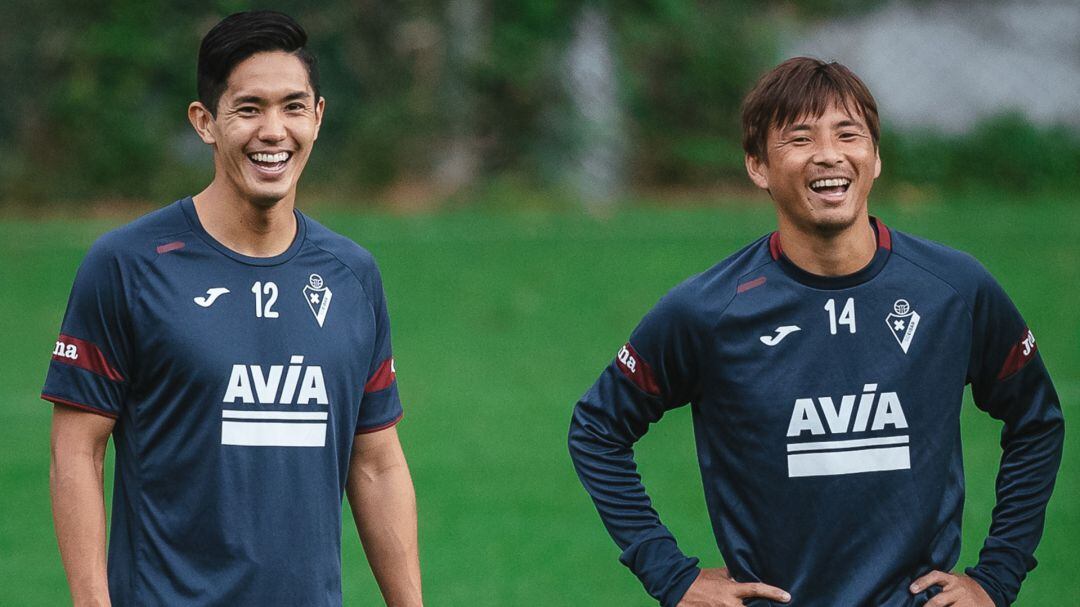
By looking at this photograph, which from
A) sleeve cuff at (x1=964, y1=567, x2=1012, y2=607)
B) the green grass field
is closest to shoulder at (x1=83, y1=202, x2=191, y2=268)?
sleeve cuff at (x1=964, y1=567, x2=1012, y2=607)

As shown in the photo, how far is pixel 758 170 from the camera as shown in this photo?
4.50 metres

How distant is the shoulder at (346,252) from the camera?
4.44 meters

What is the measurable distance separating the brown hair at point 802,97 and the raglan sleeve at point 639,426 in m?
0.50

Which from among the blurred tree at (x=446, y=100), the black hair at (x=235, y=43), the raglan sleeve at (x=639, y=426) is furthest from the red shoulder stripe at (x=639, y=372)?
the blurred tree at (x=446, y=100)

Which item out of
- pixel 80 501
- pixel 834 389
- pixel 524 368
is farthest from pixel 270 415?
pixel 524 368

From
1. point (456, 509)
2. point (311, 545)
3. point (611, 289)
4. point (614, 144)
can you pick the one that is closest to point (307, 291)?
point (311, 545)

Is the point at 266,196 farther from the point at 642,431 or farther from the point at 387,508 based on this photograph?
the point at 642,431

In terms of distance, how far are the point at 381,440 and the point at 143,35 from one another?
2245cm

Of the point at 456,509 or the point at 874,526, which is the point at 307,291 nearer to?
the point at 874,526

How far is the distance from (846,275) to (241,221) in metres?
1.50

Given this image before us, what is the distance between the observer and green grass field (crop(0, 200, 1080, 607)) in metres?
9.07

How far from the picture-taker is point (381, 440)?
4578 millimetres

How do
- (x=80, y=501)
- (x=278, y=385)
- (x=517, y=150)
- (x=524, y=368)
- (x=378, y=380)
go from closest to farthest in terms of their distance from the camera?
(x=80, y=501), (x=278, y=385), (x=378, y=380), (x=524, y=368), (x=517, y=150)

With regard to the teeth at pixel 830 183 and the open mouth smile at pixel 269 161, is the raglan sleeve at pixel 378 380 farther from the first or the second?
the teeth at pixel 830 183
